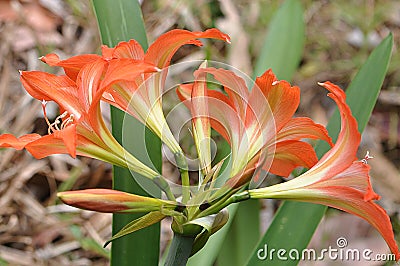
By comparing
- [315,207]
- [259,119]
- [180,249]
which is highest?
[259,119]

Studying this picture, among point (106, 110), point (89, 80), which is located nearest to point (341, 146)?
Result: point (89, 80)

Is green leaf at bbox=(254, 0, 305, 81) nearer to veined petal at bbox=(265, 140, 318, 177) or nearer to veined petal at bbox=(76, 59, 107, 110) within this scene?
veined petal at bbox=(265, 140, 318, 177)

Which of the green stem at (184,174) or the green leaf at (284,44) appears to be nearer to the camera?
the green stem at (184,174)

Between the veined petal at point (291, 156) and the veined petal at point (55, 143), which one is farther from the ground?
the veined petal at point (55, 143)

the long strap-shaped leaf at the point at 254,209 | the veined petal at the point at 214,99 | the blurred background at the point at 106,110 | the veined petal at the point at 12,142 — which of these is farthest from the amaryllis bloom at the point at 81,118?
the blurred background at the point at 106,110

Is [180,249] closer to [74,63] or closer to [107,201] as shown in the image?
[107,201]

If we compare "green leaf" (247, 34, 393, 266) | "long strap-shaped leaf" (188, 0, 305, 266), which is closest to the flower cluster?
"green leaf" (247, 34, 393, 266)

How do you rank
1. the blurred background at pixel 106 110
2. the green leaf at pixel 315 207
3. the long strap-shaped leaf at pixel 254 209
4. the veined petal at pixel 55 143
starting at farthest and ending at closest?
1. the blurred background at pixel 106 110
2. the long strap-shaped leaf at pixel 254 209
3. the green leaf at pixel 315 207
4. the veined petal at pixel 55 143

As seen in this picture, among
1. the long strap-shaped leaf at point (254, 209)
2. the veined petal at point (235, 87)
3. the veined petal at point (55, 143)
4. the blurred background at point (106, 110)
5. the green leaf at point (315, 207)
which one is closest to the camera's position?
the veined petal at point (55, 143)

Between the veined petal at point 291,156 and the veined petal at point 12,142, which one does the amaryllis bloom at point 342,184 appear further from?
the veined petal at point 12,142
